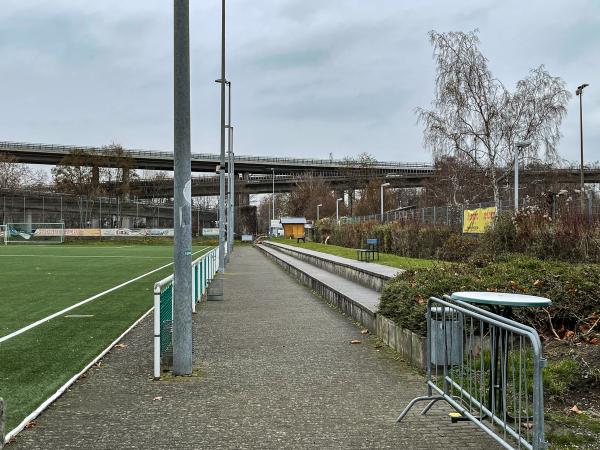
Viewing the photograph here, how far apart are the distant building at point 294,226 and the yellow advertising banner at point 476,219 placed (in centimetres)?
5134

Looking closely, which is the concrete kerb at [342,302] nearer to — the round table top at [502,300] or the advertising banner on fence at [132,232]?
the round table top at [502,300]

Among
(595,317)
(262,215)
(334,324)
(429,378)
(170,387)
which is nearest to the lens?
(429,378)

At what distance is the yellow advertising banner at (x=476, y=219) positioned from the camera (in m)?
21.4

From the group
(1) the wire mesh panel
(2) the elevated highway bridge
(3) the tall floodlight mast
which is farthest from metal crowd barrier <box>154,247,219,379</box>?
(2) the elevated highway bridge

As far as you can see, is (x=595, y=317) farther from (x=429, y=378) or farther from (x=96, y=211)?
(x=96, y=211)

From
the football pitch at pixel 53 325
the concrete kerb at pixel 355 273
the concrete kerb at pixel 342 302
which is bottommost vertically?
the football pitch at pixel 53 325

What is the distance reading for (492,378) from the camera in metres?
4.71

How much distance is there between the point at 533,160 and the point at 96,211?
72.3 metres

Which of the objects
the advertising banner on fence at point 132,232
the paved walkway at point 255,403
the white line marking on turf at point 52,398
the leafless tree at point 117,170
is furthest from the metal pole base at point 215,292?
the leafless tree at point 117,170

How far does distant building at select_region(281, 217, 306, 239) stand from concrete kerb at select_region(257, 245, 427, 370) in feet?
195

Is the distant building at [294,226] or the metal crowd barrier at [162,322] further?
the distant building at [294,226]

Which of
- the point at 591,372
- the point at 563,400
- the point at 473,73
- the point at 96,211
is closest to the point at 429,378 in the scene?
the point at 563,400

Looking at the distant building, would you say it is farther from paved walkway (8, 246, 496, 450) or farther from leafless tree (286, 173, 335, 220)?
paved walkway (8, 246, 496, 450)

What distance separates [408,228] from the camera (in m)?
27.2
